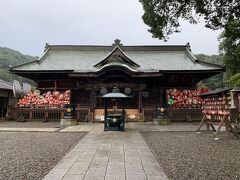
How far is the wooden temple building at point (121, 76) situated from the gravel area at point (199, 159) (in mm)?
9291

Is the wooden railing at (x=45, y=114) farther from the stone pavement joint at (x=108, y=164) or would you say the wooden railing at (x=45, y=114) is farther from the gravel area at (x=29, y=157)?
the stone pavement joint at (x=108, y=164)

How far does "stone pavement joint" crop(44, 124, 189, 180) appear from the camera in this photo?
5.85 m

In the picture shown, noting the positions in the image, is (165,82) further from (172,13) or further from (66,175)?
(66,175)

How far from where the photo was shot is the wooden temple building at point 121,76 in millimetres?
20969

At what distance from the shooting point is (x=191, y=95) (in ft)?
73.9

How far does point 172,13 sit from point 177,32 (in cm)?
92

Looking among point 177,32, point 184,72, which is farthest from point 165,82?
point 177,32

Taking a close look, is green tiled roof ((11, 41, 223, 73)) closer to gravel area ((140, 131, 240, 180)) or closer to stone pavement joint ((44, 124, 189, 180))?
gravel area ((140, 131, 240, 180))

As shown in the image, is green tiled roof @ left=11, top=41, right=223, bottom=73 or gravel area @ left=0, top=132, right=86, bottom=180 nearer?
gravel area @ left=0, top=132, right=86, bottom=180

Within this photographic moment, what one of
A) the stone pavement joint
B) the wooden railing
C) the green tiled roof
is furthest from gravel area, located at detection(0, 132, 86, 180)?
the green tiled roof

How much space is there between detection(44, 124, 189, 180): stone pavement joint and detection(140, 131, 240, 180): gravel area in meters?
0.35

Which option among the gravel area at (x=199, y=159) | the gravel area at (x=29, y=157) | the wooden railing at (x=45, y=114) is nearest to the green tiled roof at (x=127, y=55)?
the wooden railing at (x=45, y=114)

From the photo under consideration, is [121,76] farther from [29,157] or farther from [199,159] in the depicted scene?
[199,159]

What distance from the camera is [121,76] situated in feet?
69.9
